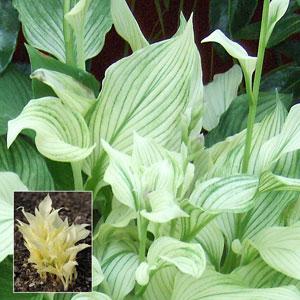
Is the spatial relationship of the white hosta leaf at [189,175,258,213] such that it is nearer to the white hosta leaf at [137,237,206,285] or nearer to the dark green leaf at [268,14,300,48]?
the white hosta leaf at [137,237,206,285]

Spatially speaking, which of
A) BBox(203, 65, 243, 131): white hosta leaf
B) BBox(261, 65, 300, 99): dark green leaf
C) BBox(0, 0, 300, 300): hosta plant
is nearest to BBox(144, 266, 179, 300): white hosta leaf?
BBox(0, 0, 300, 300): hosta plant

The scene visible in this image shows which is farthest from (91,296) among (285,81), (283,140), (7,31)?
(285,81)

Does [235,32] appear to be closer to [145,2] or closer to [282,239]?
[145,2]

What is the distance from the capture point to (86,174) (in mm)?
704

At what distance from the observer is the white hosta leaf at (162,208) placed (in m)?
0.54

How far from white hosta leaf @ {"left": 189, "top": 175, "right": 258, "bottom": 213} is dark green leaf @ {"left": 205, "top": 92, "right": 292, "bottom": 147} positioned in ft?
0.59

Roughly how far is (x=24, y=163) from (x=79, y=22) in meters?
0.16

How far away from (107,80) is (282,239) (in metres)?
0.22

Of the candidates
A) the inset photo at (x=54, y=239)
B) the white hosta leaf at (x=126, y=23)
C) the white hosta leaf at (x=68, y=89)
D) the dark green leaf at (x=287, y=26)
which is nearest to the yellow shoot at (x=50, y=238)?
the inset photo at (x=54, y=239)

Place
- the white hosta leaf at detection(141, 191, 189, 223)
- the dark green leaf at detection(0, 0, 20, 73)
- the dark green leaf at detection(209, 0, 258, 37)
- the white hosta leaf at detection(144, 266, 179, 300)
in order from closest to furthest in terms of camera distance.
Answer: the white hosta leaf at detection(141, 191, 189, 223), the white hosta leaf at detection(144, 266, 179, 300), the dark green leaf at detection(0, 0, 20, 73), the dark green leaf at detection(209, 0, 258, 37)

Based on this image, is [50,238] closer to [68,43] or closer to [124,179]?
[124,179]

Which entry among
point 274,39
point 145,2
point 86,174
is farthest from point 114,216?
point 145,2

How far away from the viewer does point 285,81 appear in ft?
2.96

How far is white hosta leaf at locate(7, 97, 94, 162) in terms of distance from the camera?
60 centimetres
